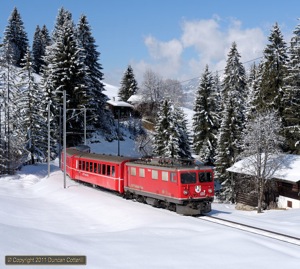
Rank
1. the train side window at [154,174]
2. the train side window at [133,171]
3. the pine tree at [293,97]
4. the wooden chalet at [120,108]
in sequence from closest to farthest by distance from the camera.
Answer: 1. the train side window at [154,174]
2. the train side window at [133,171]
3. the pine tree at [293,97]
4. the wooden chalet at [120,108]

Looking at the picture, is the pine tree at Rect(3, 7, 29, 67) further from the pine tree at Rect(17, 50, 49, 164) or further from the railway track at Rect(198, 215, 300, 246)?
the railway track at Rect(198, 215, 300, 246)

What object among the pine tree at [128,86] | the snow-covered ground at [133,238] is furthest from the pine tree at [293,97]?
the pine tree at [128,86]

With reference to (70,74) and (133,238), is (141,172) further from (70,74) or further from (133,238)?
(70,74)

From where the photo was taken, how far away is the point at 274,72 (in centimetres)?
4206

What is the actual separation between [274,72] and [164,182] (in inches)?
1041

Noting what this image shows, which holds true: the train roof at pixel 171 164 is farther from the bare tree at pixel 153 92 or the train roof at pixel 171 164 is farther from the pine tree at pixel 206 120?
the bare tree at pixel 153 92

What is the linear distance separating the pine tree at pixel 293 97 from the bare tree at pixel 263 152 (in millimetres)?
2169

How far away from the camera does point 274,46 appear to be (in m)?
42.6

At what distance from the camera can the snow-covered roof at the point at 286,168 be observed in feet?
105

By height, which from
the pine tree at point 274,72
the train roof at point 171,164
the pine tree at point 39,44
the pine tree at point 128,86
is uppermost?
the pine tree at point 39,44

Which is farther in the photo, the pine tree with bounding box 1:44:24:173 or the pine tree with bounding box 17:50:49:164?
the pine tree with bounding box 17:50:49:164

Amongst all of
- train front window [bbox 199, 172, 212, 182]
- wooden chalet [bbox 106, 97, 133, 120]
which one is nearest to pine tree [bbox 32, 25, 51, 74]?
wooden chalet [bbox 106, 97, 133, 120]

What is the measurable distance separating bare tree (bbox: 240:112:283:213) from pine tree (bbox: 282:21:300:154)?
217 cm

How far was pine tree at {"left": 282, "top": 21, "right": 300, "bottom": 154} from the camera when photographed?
37375mm
